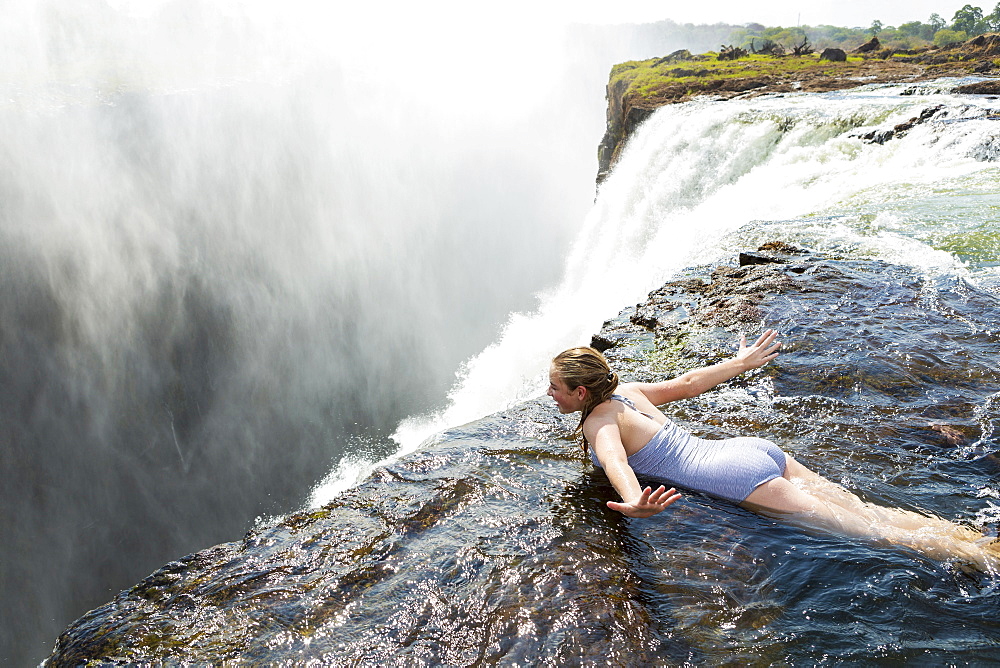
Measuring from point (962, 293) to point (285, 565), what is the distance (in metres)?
8.63

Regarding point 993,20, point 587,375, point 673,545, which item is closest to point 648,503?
point 673,545

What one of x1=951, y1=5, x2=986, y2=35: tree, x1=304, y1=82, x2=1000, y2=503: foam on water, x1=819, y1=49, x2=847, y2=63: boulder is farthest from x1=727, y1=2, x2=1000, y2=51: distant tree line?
x1=304, y1=82, x2=1000, y2=503: foam on water

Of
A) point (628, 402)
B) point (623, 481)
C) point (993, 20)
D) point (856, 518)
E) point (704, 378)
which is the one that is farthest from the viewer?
point (993, 20)

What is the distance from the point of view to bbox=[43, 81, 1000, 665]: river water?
10.2 ft

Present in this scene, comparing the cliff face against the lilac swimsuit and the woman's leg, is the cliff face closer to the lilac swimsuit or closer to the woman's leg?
the woman's leg

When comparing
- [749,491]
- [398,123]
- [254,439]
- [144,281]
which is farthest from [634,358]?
[398,123]

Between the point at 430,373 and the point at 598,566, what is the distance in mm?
32974

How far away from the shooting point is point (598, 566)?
142 inches

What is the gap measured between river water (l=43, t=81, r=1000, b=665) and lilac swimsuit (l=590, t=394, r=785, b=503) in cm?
16

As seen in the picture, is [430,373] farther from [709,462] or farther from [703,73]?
[709,462]

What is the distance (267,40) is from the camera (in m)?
78.6

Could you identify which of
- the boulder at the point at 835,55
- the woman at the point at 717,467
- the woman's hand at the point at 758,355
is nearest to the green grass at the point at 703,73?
the boulder at the point at 835,55

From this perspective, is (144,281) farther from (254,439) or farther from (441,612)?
(441,612)

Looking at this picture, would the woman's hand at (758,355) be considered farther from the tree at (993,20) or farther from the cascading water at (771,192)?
the tree at (993,20)
